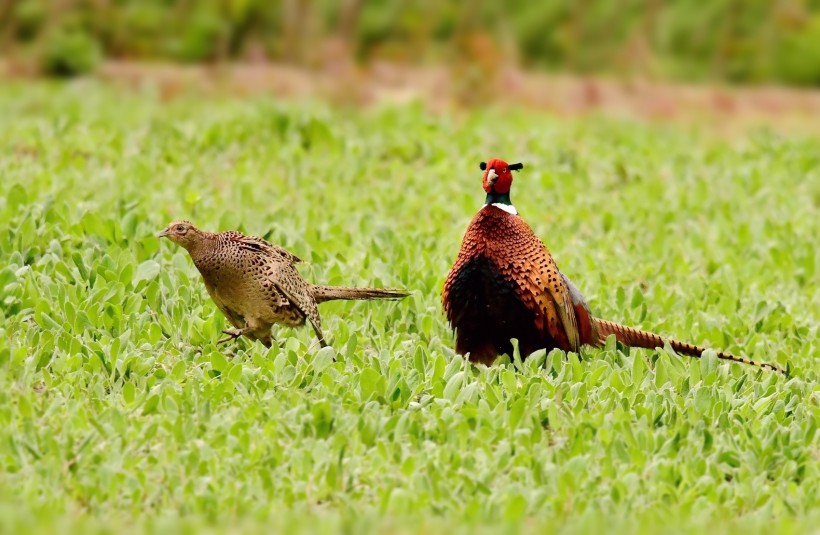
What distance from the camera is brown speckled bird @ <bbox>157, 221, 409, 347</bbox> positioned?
513cm

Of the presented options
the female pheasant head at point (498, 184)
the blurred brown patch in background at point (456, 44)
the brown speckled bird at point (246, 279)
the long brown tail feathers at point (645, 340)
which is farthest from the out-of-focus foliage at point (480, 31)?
the brown speckled bird at point (246, 279)

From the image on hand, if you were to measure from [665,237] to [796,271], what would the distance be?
815 mm

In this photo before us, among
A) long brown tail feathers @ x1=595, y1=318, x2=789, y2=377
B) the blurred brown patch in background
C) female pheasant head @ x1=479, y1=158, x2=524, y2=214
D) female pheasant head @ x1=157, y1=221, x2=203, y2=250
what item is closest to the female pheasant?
female pheasant head @ x1=479, y1=158, x2=524, y2=214

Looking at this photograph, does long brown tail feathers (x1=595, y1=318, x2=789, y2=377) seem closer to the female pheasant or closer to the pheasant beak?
the female pheasant

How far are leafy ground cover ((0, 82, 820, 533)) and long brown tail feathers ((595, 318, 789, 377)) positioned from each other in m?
0.09

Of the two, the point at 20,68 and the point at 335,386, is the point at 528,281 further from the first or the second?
the point at 20,68

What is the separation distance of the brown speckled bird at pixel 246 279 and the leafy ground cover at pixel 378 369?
0.42ft

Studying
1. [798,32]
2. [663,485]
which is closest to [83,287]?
[663,485]

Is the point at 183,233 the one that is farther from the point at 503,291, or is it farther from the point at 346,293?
the point at 503,291

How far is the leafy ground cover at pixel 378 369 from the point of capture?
413cm

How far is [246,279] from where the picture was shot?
5.14m

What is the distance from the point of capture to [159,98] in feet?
39.4

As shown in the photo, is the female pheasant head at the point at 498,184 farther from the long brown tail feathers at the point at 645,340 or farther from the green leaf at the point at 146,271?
the green leaf at the point at 146,271

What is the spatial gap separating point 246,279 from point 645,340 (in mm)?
1636
